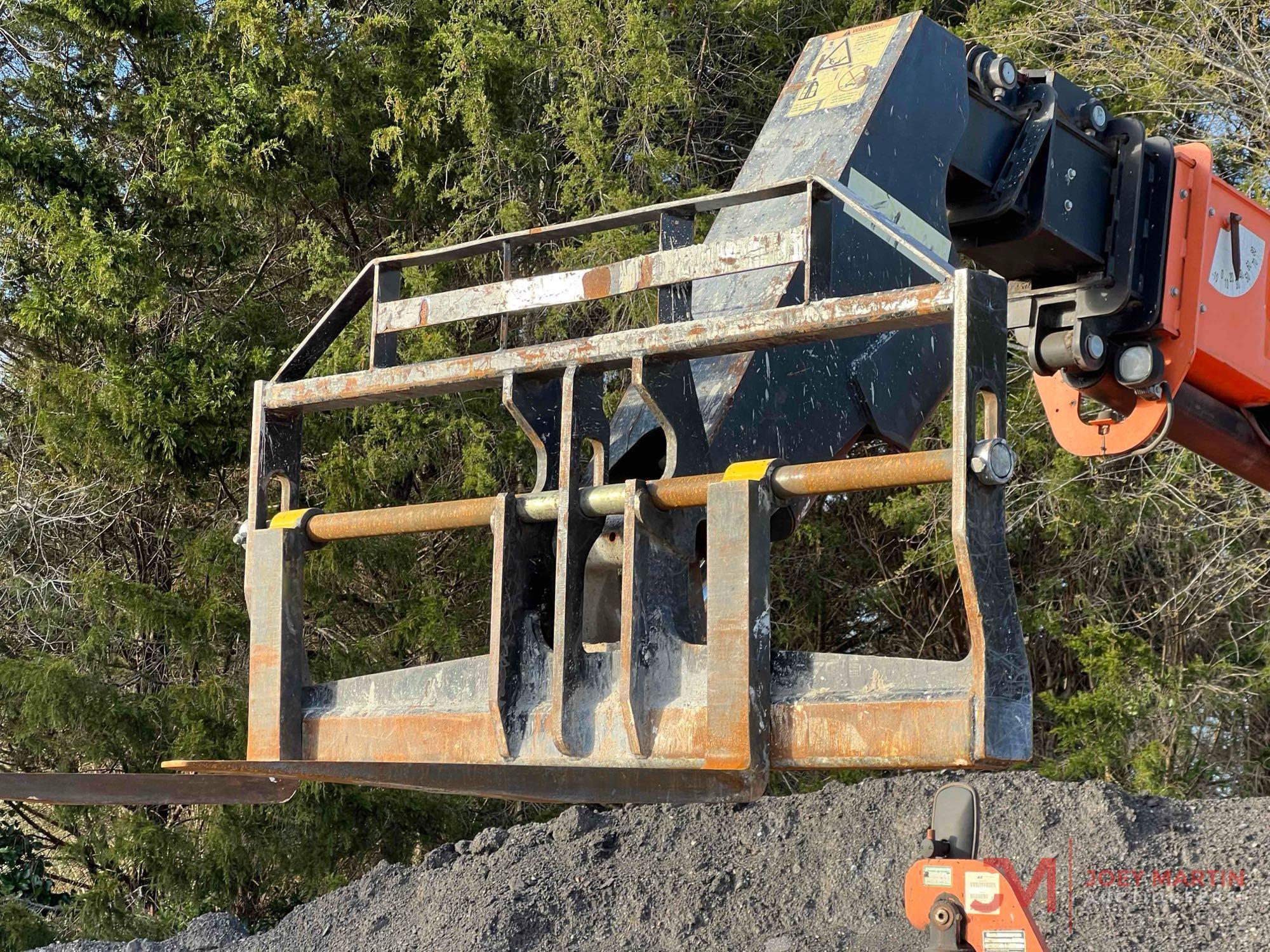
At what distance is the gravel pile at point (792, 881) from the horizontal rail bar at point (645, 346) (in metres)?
3.43

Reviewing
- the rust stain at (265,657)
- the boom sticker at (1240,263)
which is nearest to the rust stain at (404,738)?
the rust stain at (265,657)

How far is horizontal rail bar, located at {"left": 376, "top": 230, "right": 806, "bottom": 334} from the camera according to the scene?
2898 mm

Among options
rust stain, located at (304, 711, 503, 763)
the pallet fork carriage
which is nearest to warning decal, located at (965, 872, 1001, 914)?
the pallet fork carriage

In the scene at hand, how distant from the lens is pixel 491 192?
31.7 ft

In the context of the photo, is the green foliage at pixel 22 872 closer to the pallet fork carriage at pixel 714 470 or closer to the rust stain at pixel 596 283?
the pallet fork carriage at pixel 714 470

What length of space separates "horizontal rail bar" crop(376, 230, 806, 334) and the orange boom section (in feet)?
5.98

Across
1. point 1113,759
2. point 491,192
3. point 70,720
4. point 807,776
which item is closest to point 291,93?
point 491,192

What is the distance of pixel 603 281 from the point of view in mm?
3080

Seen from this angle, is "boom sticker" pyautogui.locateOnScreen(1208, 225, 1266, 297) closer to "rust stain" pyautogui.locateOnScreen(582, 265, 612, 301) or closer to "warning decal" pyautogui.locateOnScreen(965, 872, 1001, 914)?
"warning decal" pyautogui.locateOnScreen(965, 872, 1001, 914)

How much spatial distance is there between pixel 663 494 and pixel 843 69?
54.2 inches

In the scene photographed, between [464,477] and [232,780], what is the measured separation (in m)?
6.38

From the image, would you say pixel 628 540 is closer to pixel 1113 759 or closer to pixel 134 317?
pixel 1113 759

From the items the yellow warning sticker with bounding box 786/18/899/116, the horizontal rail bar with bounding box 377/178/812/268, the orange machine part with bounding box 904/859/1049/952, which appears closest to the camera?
the horizontal rail bar with bounding box 377/178/812/268

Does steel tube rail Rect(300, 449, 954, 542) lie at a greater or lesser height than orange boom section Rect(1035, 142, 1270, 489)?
lesser
